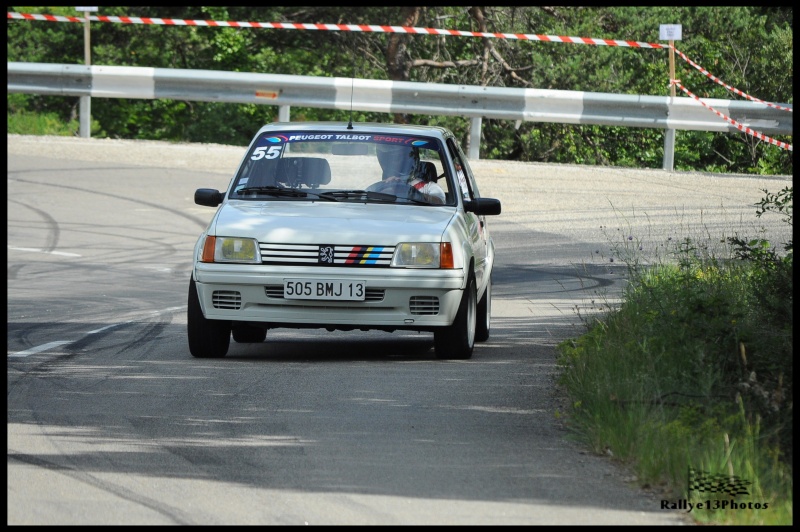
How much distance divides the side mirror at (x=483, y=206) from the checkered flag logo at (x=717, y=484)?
478 cm

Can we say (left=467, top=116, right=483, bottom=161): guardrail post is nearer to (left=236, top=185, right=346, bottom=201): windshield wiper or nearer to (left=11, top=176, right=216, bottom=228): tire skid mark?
(left=11, top=176, right=216, bottom=228): tire skid mark

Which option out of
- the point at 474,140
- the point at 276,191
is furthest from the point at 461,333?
the point at 474,140

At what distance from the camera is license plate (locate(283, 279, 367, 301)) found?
9539mm

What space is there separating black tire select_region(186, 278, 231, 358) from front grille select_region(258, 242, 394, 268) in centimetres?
57

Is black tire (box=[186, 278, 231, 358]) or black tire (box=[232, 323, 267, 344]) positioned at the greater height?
black tire (box=[186, 278, 231, 358])

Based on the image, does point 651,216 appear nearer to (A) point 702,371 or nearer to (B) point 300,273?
(B) point 300,273

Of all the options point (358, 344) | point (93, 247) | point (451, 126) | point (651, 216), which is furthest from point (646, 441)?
point (451, 126)

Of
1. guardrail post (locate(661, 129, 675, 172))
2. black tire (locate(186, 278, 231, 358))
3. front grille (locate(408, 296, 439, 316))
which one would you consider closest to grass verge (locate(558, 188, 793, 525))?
front grille (locate(408, 296, 439, 316))

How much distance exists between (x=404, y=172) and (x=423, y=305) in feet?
4.63

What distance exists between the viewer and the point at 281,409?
8023 millimetres

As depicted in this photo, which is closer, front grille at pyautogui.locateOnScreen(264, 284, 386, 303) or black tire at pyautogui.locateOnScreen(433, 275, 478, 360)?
front grille at pyautogui.locateOnScreen(264, 284, 386, 303)

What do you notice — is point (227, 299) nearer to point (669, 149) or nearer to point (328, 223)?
point (328, 223)

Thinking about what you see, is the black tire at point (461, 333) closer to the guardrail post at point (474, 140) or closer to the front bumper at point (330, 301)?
the front bumper at point (330, 301)

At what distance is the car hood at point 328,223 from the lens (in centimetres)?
Result: 963
